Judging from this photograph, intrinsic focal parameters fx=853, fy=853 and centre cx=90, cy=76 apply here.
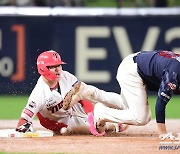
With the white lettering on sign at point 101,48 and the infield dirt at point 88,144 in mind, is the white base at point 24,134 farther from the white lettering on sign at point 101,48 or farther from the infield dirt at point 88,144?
the white lettering on sign at point 101,48


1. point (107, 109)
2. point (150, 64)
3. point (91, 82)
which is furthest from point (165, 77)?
point (91, 82)

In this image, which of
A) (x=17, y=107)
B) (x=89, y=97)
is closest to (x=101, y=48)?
(x=17, y=107)

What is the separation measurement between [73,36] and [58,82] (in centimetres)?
521

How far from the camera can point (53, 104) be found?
11.4 metres

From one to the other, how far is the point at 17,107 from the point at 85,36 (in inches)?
89.0

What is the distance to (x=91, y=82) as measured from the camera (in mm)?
16578

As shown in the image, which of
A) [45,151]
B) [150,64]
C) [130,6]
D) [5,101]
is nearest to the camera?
[45,151]

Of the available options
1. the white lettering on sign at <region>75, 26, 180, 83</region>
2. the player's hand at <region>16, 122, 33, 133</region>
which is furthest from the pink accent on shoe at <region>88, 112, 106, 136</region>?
the white lettering on sign at <region>75, 26, 180, 83</region>

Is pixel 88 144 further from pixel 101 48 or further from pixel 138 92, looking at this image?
pixel 101 48

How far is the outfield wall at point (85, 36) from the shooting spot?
16.6 m

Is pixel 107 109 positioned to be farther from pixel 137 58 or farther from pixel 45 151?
pixel 45 151

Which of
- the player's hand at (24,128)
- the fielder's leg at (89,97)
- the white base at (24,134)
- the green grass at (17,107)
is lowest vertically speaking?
the green grass at (17,107)

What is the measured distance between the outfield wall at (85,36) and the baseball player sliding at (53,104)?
472 cm

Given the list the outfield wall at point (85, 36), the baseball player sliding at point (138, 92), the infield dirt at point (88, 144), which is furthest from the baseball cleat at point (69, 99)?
the outfield wall at point (85, 36)
